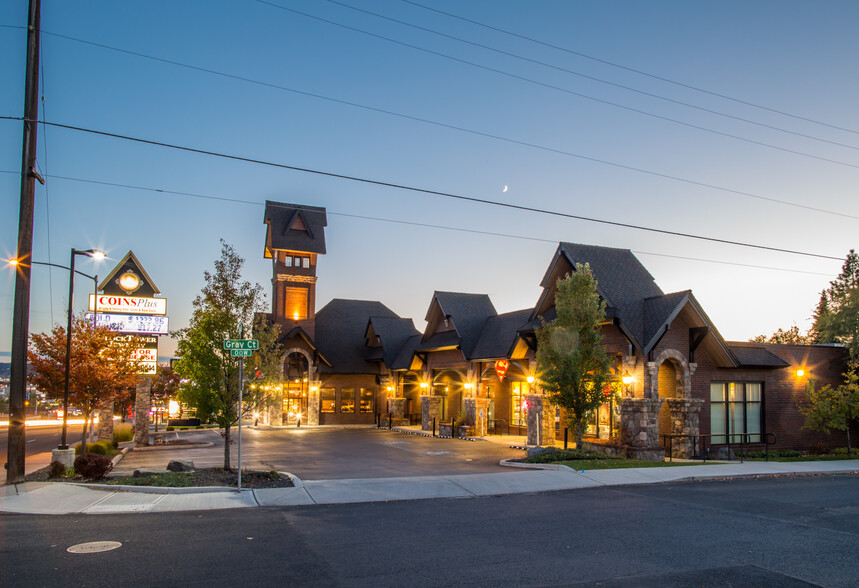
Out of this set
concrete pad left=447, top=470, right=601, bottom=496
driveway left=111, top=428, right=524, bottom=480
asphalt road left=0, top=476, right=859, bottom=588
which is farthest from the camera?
driveway left=111, top=428, right=524, bottom=480

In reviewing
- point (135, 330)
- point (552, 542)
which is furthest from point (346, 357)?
point (552, 542)

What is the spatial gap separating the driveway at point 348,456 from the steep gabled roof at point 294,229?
16.5 meters

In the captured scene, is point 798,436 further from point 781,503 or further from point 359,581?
point 359,581

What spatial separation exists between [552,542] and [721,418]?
19.4m

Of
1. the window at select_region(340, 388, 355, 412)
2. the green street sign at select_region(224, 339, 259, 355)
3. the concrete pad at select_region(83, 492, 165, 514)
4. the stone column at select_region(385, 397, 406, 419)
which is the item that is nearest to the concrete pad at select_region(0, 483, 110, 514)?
the concrete pad at select_region(83, 492, 165, 514)

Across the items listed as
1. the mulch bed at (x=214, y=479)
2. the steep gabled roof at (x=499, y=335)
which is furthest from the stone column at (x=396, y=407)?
the mulch bed at (x=214, y=479)

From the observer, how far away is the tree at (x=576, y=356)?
22.0m

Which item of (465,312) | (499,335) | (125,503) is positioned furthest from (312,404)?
(125,503)

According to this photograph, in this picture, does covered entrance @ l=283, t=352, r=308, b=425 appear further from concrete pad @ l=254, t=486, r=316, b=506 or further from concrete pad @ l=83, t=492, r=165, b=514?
concrete pad @ l=83, t=492, r=165, b=514

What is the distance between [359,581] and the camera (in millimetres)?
7750

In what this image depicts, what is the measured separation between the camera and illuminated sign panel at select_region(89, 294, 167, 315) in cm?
2958

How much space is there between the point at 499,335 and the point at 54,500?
25274 millimetres

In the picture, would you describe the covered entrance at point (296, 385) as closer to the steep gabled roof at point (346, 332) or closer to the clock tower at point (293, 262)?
the steep gabled roof at point (346, 332)

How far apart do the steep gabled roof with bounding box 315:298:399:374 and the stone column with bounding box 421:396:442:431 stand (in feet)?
30.2
